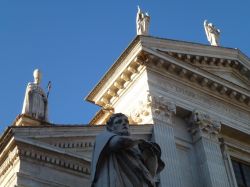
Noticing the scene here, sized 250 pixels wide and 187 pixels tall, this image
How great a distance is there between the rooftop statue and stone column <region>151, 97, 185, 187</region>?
319 cm

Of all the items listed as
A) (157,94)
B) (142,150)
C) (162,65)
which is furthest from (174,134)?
(142,150)

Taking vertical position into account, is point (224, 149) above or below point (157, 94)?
below

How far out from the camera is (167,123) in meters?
17.4

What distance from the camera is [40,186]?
1379 centimetres

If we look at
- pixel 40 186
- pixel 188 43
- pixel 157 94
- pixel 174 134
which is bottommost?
pixel 40 186

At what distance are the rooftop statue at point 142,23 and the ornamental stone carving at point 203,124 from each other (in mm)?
3592

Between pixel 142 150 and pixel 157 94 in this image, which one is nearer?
pixel 142 150

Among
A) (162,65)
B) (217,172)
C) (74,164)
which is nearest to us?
(74,164)

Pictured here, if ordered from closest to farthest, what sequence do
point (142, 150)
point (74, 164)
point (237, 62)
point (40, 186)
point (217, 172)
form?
point (142, 150), point (40, 186), point (74, 164), point (217, 172), point (237, 62)

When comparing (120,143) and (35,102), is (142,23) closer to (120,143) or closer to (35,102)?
(35,102)

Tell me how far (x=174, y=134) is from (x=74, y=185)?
4.58 m

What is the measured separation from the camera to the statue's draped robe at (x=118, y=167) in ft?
19.3

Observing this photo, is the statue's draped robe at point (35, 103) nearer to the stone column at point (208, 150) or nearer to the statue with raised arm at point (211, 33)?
the stone column at point (208, 150)

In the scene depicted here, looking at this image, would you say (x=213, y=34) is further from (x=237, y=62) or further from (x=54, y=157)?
(x=54, y=157)
